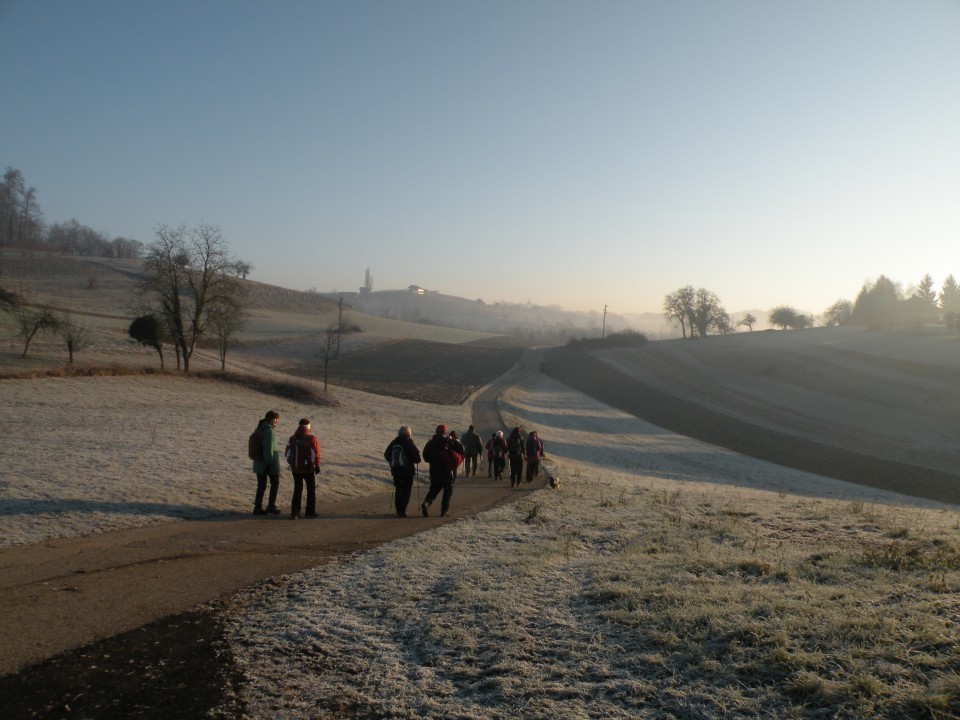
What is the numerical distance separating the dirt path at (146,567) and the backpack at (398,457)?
1110mm

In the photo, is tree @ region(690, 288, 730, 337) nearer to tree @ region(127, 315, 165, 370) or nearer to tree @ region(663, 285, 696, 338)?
tree @ region(663, 285, 696, 338)

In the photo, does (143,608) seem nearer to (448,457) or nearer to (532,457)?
(448,457)

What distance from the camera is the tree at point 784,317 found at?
133500 millimetres

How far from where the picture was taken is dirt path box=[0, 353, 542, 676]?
629cm

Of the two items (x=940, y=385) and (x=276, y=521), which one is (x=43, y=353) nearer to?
(x=276, y=521)

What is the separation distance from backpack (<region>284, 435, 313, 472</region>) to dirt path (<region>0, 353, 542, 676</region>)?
105 centimetres

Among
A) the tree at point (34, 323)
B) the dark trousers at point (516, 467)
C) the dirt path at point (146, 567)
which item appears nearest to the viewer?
the dirt path at point (146, 567)

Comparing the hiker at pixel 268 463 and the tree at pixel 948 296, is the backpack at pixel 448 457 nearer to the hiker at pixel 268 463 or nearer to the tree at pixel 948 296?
the hiker at pixel 268 463

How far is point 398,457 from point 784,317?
139 m

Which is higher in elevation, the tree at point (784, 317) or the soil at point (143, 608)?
the tree at point (784, 317)

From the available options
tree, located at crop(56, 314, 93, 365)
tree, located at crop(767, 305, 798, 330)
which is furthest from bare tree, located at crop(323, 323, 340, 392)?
tree, located at crop(767, 305, 798, 330)

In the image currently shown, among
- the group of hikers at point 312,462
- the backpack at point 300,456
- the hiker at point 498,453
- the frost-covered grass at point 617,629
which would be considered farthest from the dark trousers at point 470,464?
the frost-covered grass at point 617,629

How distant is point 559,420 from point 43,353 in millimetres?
37122

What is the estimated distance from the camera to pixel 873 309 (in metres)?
97.8
